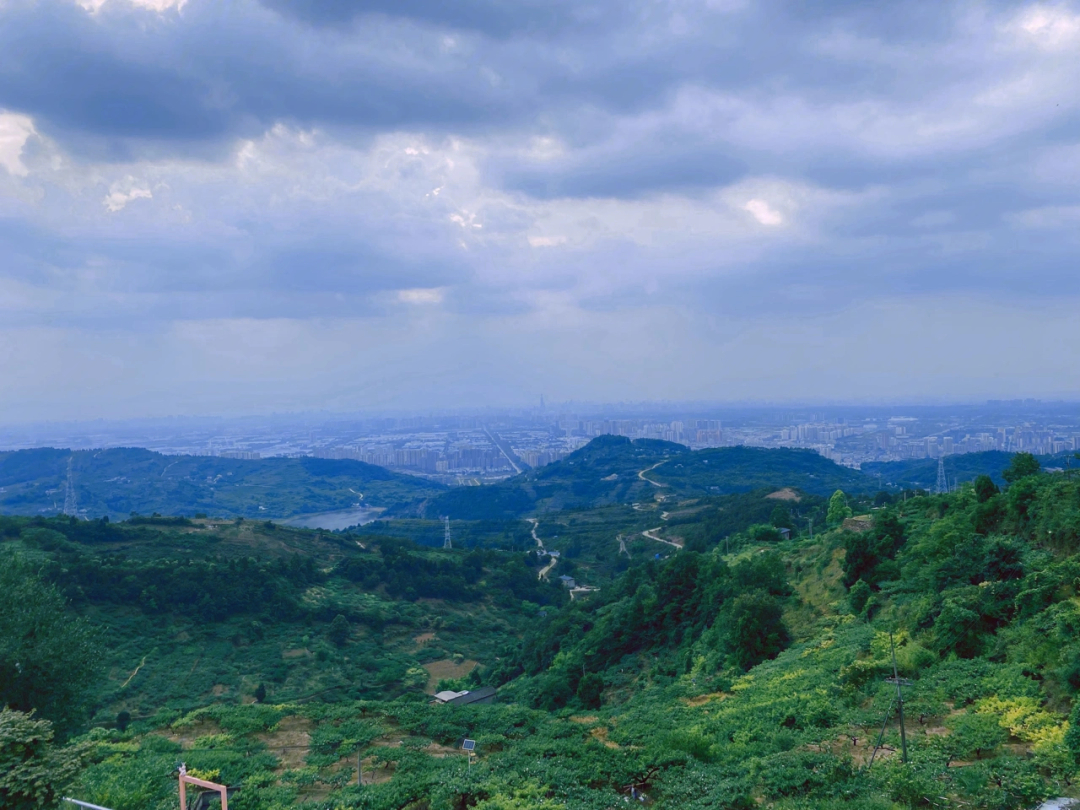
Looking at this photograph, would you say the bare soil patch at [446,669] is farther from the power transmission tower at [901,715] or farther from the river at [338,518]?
the river at [338,518]

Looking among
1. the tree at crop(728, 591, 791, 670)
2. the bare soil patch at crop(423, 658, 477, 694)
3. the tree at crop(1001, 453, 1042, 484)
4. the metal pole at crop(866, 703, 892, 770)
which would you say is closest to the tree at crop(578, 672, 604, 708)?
the tree at crop(728, 591, 791, 670)

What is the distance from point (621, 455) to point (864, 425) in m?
100

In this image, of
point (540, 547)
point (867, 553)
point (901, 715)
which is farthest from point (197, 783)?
point (540, 547)

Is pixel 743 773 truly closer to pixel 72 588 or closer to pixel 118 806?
pixel 118 806

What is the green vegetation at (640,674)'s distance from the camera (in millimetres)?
9000

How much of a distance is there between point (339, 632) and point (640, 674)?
60.8 ft

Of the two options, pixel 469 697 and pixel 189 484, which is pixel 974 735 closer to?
pixel 469 697

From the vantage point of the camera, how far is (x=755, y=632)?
19.4 m

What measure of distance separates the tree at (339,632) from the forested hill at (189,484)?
8191 cm

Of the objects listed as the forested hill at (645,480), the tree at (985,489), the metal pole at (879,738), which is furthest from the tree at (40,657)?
the forested hill at (645,480)

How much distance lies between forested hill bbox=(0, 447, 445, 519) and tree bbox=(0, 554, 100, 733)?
10153 centimetres

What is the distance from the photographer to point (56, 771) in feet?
20.2

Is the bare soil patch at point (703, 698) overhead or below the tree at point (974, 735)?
below

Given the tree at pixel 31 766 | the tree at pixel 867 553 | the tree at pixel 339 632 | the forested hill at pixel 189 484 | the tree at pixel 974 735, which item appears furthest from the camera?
the forested hill at pixel 189 484
